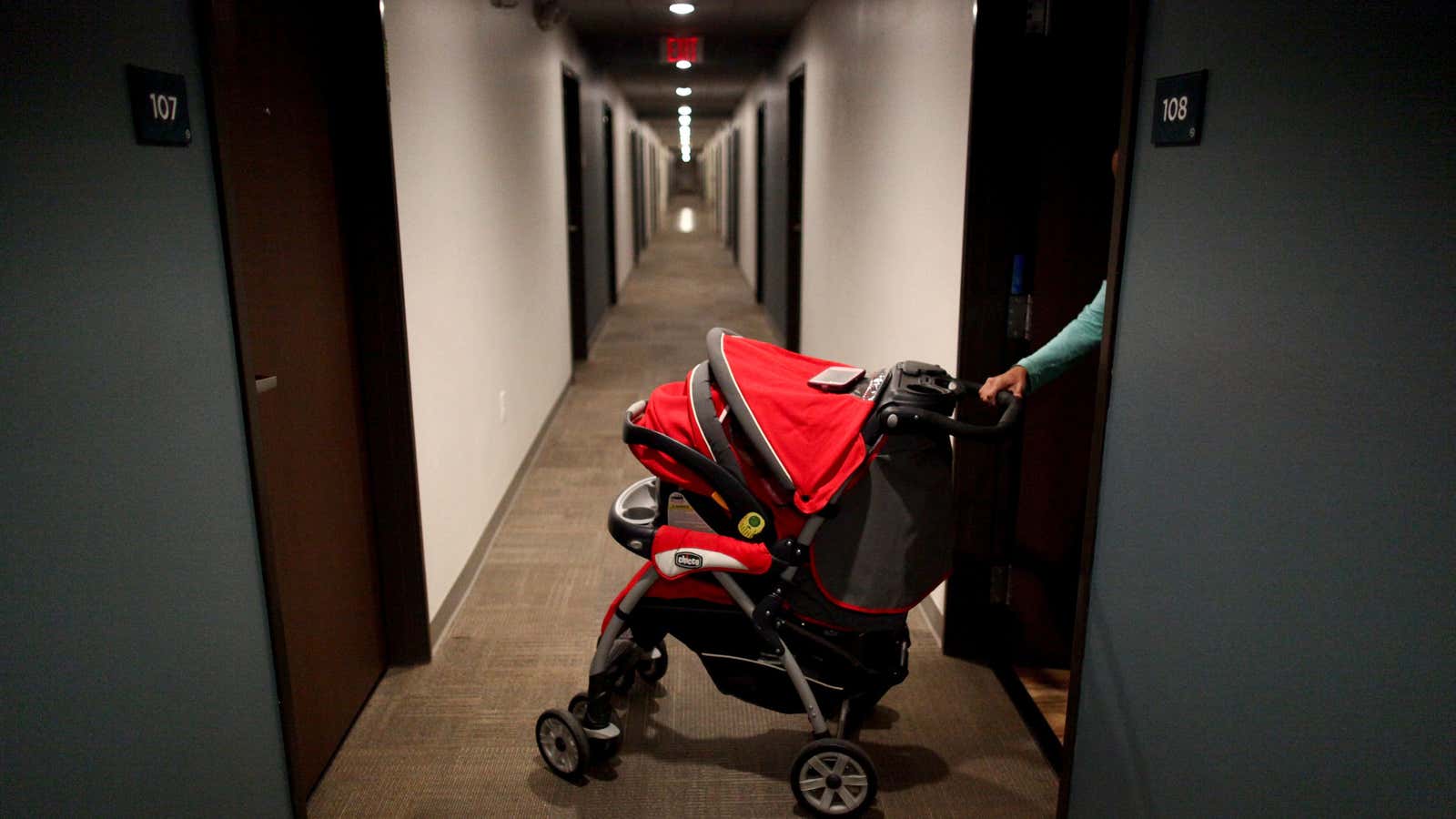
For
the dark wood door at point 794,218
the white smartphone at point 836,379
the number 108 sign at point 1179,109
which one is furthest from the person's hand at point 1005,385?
the dark wood door at point 794,218

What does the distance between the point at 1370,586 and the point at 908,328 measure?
2.07m

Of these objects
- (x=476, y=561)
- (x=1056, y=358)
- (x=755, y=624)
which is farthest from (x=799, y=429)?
(x=476, y=561)

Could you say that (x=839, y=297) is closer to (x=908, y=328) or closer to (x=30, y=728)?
(x=908, y=328)

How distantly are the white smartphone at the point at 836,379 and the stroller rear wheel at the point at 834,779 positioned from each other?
0.72 meters

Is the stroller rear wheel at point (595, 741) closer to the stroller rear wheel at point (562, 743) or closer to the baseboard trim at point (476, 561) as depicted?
the stroller rear wheel at point (562, 743)

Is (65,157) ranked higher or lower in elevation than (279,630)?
higher

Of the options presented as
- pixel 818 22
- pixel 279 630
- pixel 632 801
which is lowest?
pixel 632 801

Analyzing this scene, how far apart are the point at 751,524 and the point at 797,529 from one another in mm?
98

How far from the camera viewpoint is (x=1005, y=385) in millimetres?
1862

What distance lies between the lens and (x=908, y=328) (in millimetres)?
3000

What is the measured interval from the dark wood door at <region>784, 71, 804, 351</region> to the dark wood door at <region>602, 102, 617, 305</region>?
2.21 metres

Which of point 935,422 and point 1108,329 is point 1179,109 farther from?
point 935,422

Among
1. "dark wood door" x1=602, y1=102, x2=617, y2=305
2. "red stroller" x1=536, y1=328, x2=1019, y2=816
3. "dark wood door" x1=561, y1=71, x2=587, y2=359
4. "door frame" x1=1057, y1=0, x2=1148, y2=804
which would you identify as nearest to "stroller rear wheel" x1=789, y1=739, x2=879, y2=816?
"red stroller" x1=536, y1=328, x2=1019, y2=816

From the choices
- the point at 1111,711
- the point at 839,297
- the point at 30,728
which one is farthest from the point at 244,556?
the point at 839,297
